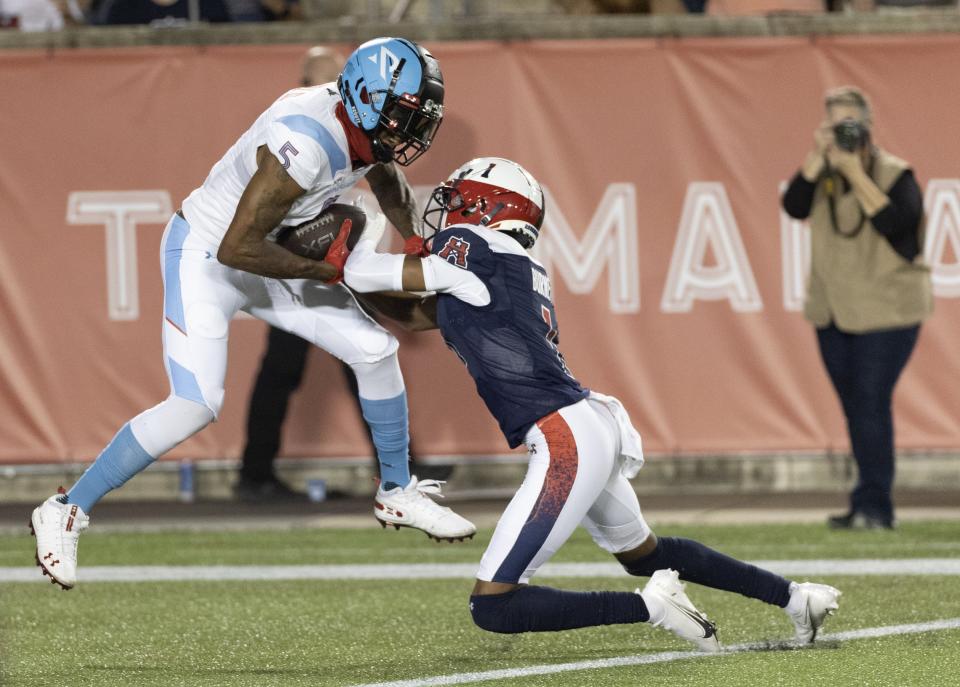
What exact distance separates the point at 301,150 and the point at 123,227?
451 cm

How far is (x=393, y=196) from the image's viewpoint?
6.11 m

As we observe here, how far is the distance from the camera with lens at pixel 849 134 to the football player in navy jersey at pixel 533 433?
10.3 feet

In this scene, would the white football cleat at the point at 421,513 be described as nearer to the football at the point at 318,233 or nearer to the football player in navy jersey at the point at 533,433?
the football player in navy jersey at the point at 533,433

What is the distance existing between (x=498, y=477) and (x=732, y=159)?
212 cm

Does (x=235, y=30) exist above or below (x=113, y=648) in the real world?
above

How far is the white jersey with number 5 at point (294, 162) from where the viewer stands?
5.61 meters

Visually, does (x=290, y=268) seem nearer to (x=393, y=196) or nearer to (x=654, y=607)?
(x=393, y=196)

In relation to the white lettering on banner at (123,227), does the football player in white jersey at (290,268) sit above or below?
above

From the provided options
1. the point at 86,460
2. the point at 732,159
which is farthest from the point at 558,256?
the point at 86,460

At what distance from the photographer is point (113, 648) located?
596 centimetres

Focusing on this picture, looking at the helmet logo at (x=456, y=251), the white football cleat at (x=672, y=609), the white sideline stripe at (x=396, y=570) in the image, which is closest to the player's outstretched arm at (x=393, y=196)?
the helmet logo at (x=456, y=251)

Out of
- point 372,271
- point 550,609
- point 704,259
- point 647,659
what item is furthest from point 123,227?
point 550,609

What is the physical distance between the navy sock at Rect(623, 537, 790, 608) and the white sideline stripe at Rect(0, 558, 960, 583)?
1.73 metres

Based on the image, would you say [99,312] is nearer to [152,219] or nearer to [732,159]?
[152,219]
